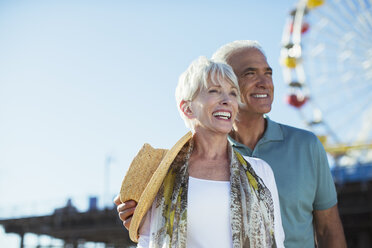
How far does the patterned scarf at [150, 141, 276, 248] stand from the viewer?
2.16 meters

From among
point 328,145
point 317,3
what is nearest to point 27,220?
point 328,145

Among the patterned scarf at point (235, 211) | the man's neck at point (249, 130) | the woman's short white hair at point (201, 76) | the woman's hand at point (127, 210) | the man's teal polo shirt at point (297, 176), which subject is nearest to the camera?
the patterned scarf at point (235, 211)

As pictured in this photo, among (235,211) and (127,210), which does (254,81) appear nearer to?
(235,211)

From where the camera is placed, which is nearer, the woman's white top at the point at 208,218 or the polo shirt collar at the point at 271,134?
the woman's white top at the point at 208,218

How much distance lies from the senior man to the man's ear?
0.54m

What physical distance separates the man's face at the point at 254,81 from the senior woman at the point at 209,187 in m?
0.72

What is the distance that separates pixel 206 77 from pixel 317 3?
18.2 m

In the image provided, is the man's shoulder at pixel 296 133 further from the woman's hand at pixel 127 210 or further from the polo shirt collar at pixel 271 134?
the woman's hand at pixel 127 210

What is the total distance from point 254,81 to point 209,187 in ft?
3.59

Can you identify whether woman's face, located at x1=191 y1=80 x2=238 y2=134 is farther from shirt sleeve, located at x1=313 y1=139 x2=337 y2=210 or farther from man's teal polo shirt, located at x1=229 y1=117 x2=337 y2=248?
shirt sleeve, located at x1=313 y1=139 x2=337 y2=210

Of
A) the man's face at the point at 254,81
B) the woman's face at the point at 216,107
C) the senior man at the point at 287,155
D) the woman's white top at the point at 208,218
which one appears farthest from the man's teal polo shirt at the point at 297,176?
the woman's face at the point at 216,107

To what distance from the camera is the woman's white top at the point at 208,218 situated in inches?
86.5

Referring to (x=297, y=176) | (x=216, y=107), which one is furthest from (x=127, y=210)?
(x=297, y=176)

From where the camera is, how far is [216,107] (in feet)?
7.85
